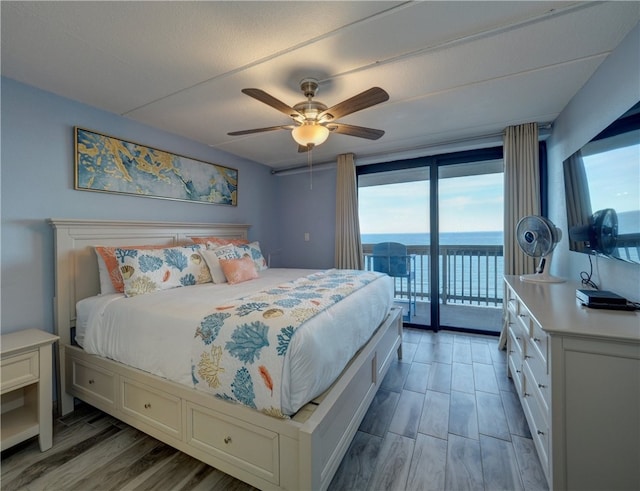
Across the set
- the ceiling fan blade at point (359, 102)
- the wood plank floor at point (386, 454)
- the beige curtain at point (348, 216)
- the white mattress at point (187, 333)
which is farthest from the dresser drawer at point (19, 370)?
the beige curtain at point (348, 216)

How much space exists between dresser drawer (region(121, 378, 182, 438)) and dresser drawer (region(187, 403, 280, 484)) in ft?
0.35

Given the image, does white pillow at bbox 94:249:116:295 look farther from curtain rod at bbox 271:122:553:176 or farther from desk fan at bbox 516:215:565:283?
desk fan at bbox 516:215:565:283

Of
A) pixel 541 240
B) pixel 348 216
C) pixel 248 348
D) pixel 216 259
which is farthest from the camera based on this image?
pixel 348 216

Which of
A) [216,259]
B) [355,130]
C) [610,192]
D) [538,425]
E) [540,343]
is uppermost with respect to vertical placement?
[355,130]

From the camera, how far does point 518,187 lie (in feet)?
9.54

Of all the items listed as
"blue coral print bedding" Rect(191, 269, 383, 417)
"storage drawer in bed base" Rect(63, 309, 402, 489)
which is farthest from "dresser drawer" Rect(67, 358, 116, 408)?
"blue coral print bedding" Rect(191, 269, 383, 417)

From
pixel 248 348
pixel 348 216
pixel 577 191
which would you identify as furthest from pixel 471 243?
pixel 248 348

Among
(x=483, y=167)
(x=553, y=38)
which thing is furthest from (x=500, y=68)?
(x=483, y=167)

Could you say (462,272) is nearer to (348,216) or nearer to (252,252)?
(348,216)

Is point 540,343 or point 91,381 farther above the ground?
point 540,343

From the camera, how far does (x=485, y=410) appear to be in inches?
78.4

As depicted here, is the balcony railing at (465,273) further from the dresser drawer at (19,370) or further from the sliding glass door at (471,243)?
the dresser drawer at (19,370)

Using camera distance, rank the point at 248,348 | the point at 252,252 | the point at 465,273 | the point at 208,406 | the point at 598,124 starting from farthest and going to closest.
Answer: the point at 465,273, the point at 252,252, the point at 598,124, the point at 208,406, the point at 248,348

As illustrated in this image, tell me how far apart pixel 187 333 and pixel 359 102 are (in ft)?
5.37
